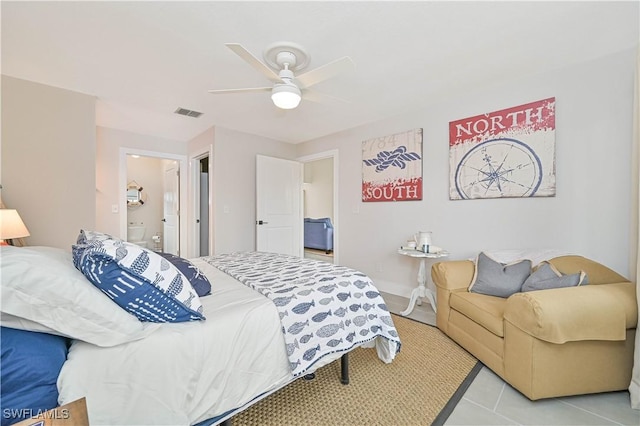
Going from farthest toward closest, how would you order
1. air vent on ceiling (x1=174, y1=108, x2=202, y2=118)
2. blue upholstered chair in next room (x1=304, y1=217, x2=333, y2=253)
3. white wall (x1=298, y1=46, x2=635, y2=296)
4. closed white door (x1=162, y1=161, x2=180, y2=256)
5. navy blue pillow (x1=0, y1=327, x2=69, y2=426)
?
blue upholstered chair in next room (x1=304, y1=217, x2=333, y2=253), closed white door (x1=162, y1=161, x2=180, y2=256), air vent on ceiling (x1=174, y1=108, x2=202, y2=118), white wall (x1=298, y1=46, x2=635, y2=296), navy blue pillow (x1=0, y1=327, x2=69, y2=426)

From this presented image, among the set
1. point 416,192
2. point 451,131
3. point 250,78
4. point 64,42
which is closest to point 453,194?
point 416,192

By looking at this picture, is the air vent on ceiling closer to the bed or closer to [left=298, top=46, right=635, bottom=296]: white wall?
[left=298, top=46, right=635, bottom=296]: white wall

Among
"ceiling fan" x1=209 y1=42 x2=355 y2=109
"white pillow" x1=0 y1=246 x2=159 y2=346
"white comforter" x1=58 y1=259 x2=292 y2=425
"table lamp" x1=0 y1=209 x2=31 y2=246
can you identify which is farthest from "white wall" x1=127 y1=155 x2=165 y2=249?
"white pillow" x1=0 y1=246 x2=159 y2=346

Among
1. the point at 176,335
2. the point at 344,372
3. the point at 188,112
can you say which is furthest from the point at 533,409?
the point at 188,112

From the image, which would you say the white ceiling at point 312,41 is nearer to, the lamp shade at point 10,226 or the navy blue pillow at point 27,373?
the lamp shade at point 10,226

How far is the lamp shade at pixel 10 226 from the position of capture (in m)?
2.10

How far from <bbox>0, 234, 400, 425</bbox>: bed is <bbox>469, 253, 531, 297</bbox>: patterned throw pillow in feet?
4.29

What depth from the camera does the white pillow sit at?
79 centimetres

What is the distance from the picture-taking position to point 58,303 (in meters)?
0.85

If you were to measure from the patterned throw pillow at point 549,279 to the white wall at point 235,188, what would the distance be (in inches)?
140

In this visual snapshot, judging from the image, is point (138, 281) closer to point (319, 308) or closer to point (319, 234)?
point (319, 308)

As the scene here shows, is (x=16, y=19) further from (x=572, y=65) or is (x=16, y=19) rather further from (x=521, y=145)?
(x=572, y=65)

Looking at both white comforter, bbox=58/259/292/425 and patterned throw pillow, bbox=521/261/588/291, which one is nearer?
white comforter, bbox=58/259/292/425

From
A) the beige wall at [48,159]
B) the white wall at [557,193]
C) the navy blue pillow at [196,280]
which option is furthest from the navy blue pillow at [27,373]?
the white wall at [557,193]
